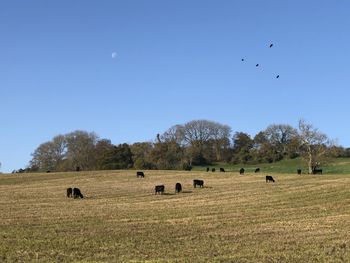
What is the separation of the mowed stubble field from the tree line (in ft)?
237

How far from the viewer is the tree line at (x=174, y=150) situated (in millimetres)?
127875

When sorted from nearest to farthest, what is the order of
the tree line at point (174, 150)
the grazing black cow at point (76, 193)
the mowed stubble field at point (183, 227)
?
the mowed stubble field at point (183, 227), the grazing black cow at point (76, 193), the tree line at point (174, 150)

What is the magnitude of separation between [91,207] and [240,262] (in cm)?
2208

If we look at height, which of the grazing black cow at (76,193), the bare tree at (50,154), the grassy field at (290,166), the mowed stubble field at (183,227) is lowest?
the mowed stubble field at (183,227)

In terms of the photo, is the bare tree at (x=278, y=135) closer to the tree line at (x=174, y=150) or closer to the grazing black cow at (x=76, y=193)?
the tree line at (x=174, y=150)

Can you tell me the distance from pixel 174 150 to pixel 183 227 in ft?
341

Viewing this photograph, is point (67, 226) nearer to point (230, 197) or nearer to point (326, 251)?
point (326, 251)

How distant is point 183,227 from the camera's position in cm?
2622

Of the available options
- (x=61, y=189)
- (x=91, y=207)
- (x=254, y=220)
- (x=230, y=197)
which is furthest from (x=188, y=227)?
(x=61, y=189)

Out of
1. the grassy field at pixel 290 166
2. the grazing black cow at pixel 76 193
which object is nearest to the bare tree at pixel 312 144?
the grassy field at pixel 290 166

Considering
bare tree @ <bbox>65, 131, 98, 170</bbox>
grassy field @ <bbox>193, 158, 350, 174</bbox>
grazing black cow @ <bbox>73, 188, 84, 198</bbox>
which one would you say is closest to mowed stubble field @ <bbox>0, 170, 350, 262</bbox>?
grazing black cow @ <bbox>73, 188, 84, 198</bbox>

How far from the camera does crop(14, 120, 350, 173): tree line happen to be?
5034 inches

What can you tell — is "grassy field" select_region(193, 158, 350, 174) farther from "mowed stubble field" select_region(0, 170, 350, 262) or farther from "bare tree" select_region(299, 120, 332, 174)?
"mowed stubble field" select_region(0, 170, 350, 262)

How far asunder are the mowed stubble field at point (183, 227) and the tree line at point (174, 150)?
72.3 meters
